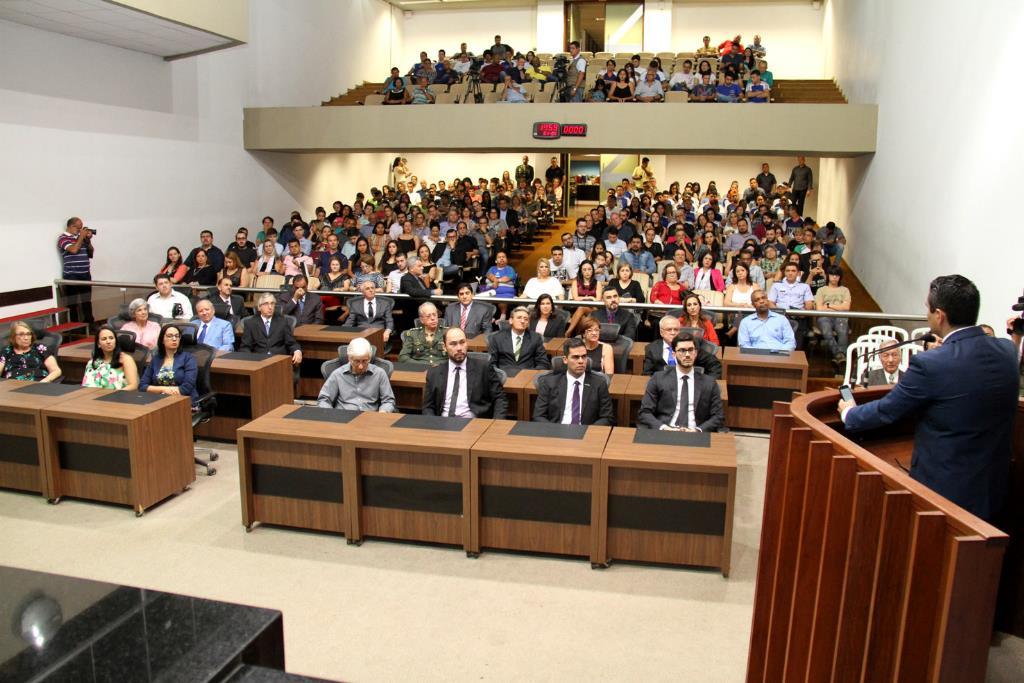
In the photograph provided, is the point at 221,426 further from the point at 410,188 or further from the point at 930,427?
the point at 410,188

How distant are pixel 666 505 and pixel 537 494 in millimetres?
717

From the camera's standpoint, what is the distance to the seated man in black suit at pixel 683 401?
5688 mm

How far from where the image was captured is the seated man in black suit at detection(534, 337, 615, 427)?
5.71m

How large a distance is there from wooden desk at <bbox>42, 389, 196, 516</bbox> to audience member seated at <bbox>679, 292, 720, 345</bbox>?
4.18 metres

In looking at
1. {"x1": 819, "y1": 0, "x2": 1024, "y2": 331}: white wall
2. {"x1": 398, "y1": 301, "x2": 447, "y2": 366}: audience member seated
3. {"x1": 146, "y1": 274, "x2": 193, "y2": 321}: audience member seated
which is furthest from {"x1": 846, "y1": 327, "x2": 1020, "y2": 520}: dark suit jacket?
{"x1": 146, "y1": 274, "x2": 193, "y2": 321}: audience member seated

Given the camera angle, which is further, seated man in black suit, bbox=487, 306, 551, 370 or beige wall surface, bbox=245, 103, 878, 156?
beige wall surface, bbox=245, 103, 878, 156

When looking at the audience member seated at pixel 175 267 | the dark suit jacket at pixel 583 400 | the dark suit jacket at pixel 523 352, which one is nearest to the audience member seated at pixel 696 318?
the dark suit jacket at pixel 523 352

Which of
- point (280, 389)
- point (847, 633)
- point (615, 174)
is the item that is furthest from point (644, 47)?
point (847, 633)

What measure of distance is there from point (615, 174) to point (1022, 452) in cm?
1868

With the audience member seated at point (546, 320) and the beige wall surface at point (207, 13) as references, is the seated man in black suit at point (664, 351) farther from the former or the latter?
the beige wall surface at point (207, 13)

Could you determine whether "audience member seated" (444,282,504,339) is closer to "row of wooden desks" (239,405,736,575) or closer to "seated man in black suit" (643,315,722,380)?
"seated man in black suit" (643,315,722,380)

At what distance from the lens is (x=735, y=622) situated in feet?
13.9

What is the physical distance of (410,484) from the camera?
4992 mm

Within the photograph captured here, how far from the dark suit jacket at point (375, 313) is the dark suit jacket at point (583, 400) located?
11.1ft
